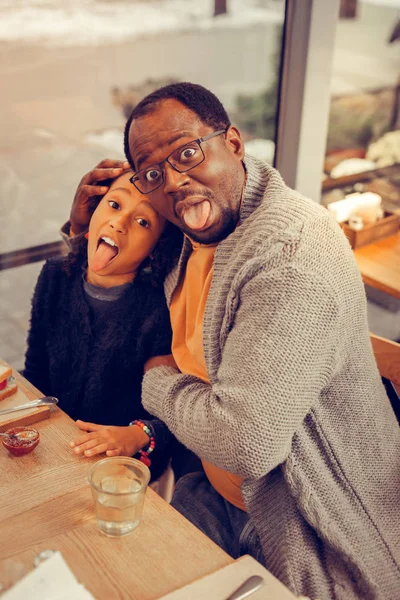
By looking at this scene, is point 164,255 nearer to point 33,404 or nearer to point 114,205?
point 114,205

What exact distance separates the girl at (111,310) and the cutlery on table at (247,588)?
596 millimetres

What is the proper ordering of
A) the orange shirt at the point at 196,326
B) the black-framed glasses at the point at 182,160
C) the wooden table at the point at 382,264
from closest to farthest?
the black-framed glasses at the point at 182,160 → the orange shirt at the point at 196,326 → the wooden table at the point at 382,264

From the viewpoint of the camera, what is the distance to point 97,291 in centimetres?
176

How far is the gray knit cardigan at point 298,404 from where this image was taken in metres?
1.23

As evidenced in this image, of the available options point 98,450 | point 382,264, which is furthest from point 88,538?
point 382,264

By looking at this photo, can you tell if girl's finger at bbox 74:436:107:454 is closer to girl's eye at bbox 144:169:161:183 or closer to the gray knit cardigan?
the gray knit cardigan

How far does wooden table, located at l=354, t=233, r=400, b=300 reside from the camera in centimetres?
242

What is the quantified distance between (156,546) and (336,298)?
544 millimetres

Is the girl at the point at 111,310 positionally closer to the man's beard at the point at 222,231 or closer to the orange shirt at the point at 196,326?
the orange shirt at the point at 196,326

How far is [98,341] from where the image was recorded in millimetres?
1753

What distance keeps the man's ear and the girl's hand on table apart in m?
0.67

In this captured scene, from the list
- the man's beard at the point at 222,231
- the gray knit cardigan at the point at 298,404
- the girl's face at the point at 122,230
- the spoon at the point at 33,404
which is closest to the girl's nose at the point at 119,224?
the girl's face at the point at 122,230

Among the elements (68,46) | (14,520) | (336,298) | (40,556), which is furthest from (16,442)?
(68,46)

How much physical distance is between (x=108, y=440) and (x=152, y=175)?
0.59 meters
